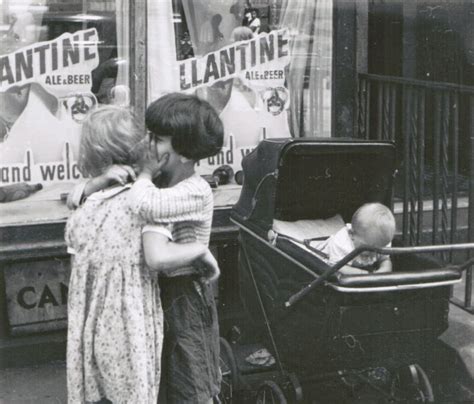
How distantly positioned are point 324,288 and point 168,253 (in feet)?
3.03

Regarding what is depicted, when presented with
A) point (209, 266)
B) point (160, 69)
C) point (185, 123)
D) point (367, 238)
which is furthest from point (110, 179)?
point (160, 69)

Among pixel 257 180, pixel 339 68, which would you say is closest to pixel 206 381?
pixel 257 180

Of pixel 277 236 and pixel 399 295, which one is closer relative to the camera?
pixel 399 295

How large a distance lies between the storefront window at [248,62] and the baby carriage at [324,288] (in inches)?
50.4

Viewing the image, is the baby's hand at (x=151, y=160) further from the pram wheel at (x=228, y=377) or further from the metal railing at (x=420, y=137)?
the metal railing at (x=420, y=137)

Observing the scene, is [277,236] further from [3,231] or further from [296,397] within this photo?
[3,231]

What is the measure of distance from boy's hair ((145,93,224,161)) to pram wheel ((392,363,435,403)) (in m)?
1.78

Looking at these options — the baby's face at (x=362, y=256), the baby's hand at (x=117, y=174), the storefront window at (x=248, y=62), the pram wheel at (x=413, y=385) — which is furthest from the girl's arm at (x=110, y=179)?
the storefront window at (x=248, y=62)

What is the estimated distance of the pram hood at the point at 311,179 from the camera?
13.3ft

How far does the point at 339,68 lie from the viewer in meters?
5.80

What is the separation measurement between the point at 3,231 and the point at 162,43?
5.17 feet

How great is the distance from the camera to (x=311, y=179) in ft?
14.2

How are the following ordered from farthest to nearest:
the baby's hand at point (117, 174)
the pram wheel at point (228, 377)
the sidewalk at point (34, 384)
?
the sidewalk at point (34, 384) → the pram wheel at point (228, 377) → the baby's hand at point (117, 174)

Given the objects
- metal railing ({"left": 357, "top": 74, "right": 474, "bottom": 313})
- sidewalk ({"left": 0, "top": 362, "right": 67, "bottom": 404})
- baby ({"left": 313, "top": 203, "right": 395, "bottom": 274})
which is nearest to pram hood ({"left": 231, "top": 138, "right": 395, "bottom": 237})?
baby ({"left": 313, "top": 203, "right": 395, "bottom": 274})
